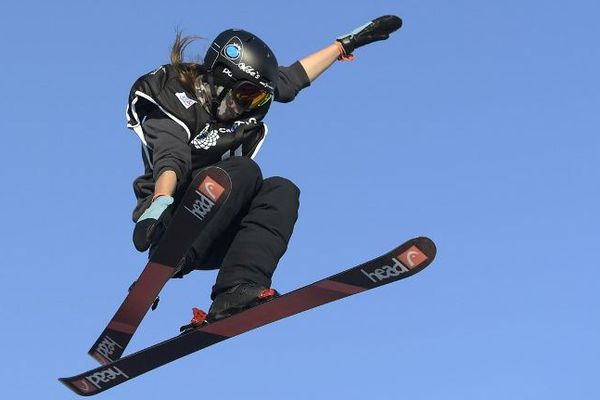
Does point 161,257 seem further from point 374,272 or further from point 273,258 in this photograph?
point 374,272

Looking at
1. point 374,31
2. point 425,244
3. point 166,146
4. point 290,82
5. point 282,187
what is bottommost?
point 425,244

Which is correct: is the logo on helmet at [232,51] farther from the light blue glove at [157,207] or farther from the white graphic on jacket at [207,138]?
the light blue glove at [157,207]

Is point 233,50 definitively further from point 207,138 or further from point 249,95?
point 207,138

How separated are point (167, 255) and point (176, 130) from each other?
3.65 ft

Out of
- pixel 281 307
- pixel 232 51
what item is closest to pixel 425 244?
pixel 281 307

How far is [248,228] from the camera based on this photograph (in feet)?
35.8

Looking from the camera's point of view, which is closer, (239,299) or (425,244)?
(425,244)

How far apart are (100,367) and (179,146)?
6.82ft

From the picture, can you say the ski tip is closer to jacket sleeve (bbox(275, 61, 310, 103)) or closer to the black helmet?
the black helmet

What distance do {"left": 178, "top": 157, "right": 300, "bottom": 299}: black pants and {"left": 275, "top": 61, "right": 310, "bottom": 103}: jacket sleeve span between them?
116 centimetres

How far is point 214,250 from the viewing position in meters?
11.2

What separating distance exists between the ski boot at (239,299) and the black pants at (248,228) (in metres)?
0.07

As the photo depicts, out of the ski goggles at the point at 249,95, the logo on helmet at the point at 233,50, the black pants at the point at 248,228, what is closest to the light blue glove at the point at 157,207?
the black pants at the point at 248,228

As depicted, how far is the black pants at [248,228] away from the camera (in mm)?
10758
